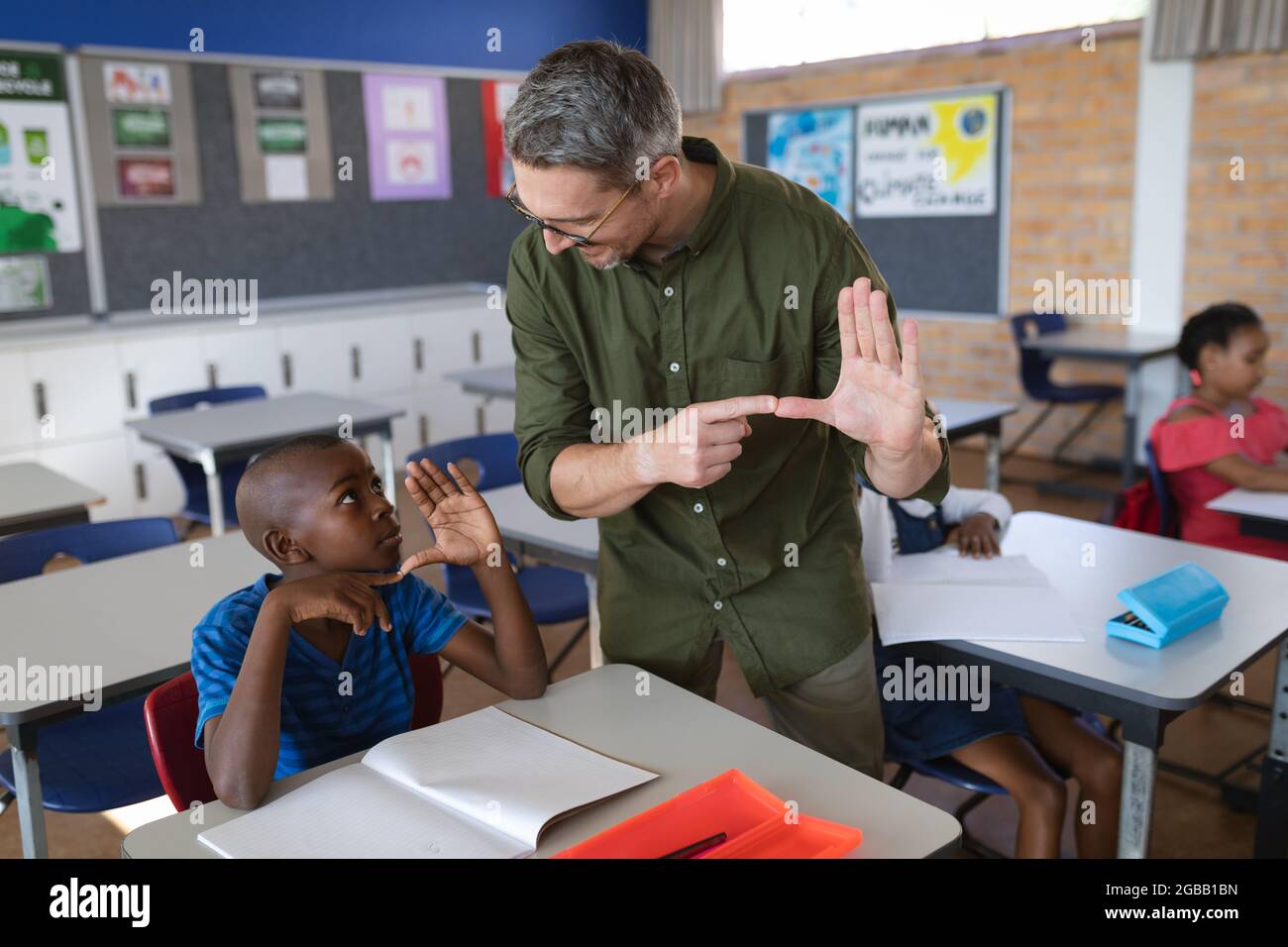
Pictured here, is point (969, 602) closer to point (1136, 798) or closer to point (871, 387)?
point (1136, 798)

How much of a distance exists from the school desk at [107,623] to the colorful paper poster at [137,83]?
3505mm

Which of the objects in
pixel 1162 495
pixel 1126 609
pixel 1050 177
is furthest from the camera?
pixel 1050 177

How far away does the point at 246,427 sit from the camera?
3818 mm

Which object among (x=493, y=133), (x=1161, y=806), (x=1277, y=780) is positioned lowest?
(x=1161, y=806)

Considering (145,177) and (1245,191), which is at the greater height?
(145,177)

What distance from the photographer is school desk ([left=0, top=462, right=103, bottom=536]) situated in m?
2.91

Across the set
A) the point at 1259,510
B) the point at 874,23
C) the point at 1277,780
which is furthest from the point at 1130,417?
the point at 1277,780

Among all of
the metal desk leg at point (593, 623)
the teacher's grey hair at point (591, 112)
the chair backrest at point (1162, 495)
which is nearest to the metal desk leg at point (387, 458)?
the metal desk leg at point (593, 623)

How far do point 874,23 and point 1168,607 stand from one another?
17.6 ft

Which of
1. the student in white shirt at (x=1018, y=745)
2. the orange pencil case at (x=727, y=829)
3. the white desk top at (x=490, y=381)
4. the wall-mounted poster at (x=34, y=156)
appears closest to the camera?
the orange pencil case at (x=727, y=829)

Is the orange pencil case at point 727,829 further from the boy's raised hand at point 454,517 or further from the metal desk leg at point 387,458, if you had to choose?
the metal desk leg at point 387,458

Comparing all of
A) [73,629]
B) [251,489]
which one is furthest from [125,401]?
[251,489]

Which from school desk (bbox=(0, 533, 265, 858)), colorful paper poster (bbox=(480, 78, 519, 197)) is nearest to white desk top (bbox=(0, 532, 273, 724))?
school desk (bbox=(0, 533, 265, 858))

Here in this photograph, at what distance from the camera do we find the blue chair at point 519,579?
117 inches
